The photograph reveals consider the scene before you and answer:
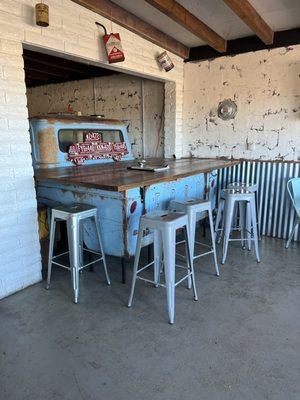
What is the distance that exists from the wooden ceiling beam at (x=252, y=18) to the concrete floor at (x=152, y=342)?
2498 mm

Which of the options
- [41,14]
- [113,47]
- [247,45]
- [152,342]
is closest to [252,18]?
[247,45]

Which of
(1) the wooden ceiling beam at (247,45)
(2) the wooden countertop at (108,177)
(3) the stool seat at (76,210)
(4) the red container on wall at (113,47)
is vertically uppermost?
(1) the wooden ceiling beam at (247,45)

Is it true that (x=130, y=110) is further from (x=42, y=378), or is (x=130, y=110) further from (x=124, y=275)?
(x=42, y=378)

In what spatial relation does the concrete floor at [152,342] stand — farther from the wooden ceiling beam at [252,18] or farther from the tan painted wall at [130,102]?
the tan painted wall at [130,102]

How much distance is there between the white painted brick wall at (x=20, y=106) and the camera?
7.82 ft

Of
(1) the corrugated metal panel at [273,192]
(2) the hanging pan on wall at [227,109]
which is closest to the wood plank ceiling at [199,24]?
(2) the hanging pan on wall at [227,109]

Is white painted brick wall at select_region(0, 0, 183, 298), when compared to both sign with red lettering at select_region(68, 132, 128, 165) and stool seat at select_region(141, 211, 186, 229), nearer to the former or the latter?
sign with red lettering at select_region(68, 132, 128, 165)

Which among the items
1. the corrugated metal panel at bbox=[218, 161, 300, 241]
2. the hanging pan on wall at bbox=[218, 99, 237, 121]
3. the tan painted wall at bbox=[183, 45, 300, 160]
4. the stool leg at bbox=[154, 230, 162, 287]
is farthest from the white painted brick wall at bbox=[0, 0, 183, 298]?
the corrugated metal panel at bbox=[218, 161, 300, 241]

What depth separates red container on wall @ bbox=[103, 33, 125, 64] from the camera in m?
3.06

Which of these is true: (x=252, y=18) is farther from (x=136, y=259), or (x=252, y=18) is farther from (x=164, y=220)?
(x=136, y=259)

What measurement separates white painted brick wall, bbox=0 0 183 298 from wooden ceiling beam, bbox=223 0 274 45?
1.25 m

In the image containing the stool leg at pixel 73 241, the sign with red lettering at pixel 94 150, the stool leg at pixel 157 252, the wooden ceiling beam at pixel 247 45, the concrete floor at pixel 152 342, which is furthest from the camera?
the wooden ceiling beam at pixel 247 45

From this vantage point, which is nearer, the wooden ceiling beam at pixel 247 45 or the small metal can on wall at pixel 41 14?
the small metal can on wall at pixel 41 14

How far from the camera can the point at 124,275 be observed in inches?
113
